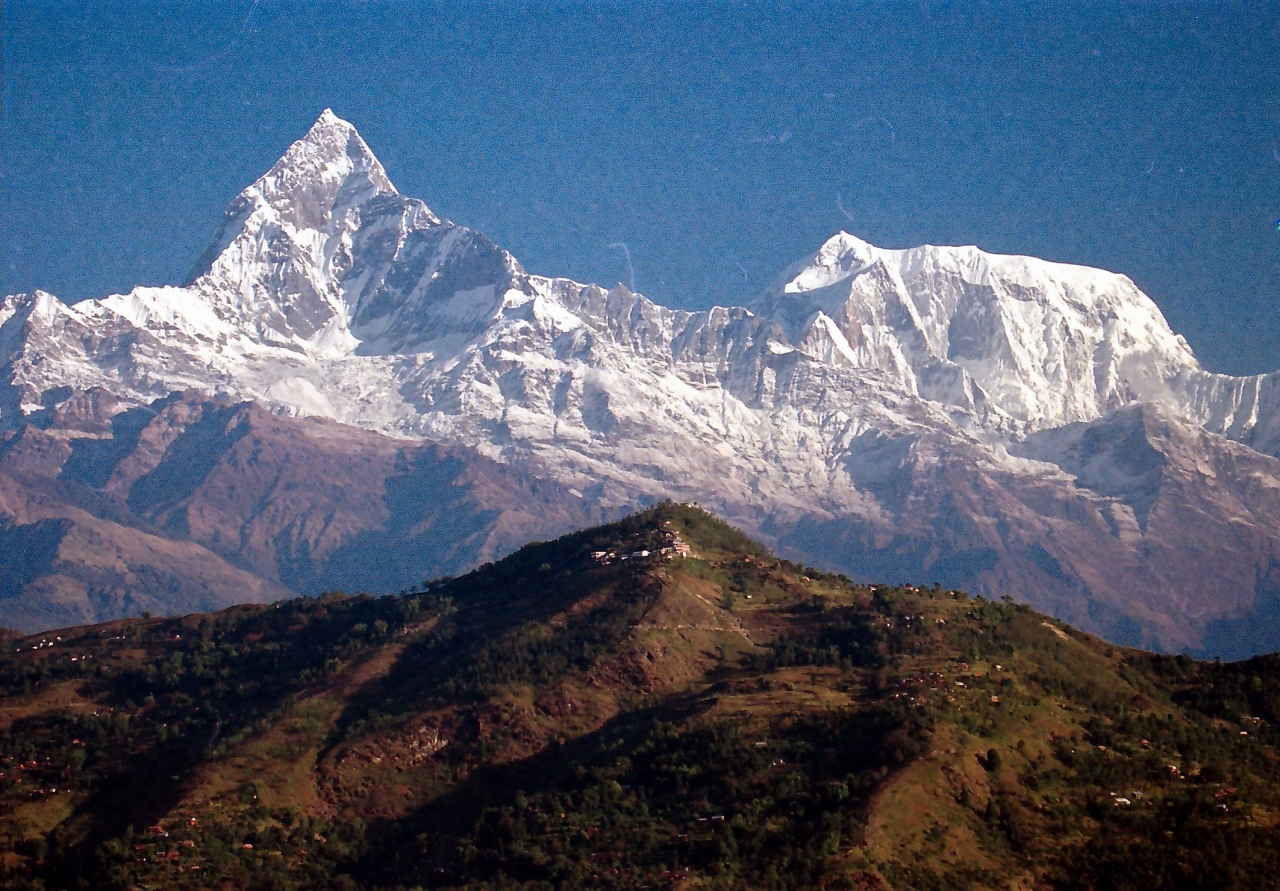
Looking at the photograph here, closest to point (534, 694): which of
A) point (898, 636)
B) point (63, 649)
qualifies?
point (898, 636)

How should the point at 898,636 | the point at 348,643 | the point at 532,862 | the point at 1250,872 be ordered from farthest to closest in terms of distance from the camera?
the point at 348,643 < the point at 898,636 < the point at 532,862 < the point at 1250,872

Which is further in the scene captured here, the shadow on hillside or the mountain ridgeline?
the shadow on hillside

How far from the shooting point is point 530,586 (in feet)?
501

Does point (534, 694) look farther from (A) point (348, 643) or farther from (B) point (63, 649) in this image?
(B) point (63, 649)

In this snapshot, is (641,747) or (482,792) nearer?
(641,747)

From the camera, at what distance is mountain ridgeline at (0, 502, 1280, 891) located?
98.6 metres

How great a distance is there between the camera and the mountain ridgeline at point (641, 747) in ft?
323

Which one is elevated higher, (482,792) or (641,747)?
(641,747)

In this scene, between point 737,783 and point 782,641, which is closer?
point 737,783

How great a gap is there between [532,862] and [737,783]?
13.3 metres

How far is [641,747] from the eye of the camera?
112m

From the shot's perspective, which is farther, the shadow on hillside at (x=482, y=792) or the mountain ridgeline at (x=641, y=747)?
the shadow on hillside at (x=482, y=792)

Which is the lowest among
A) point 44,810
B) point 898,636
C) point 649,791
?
point 44,810

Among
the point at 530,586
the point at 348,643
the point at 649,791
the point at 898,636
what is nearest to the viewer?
the point at 649,791
